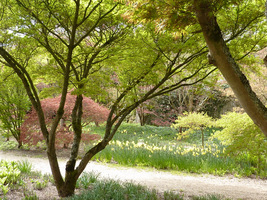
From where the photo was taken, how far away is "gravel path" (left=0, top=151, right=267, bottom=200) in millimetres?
3980

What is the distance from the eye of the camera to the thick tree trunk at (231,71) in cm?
240

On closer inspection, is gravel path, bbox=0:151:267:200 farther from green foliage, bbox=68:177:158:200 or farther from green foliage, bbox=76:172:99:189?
green foliage, bbox=68:177:158:200

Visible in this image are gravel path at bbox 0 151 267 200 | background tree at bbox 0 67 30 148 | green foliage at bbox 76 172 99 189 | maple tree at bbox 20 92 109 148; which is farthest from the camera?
background tree at bbox 0 67 30 148

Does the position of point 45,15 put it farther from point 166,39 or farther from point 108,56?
point 166,39

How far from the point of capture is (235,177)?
5.20 metres

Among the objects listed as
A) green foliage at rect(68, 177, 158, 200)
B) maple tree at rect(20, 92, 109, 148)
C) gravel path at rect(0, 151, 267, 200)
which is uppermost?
maple tree at rect(20, 92, 109, 148)

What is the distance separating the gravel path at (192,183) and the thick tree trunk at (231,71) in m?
1.87

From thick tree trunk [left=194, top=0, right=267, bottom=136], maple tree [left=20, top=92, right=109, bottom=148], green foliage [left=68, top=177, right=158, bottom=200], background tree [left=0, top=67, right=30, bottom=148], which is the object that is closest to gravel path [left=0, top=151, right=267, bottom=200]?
green foliage [left=68, top=177, right=158, bottom=200]

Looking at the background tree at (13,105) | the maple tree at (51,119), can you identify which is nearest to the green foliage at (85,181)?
the maple tree at (51,119)

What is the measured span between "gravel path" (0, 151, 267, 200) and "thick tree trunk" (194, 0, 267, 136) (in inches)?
73.6

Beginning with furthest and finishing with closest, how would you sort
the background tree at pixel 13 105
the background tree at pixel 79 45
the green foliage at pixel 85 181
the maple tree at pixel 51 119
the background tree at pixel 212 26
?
the background tree at pixel 13 105 → the maple tree at pixel 51 119 → the green foliage at pixel 85 181 → the background tree at pixel 79 45 → the background tree at pixel 212 26

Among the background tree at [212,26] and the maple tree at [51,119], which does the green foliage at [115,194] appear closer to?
the background tree at [212,26]

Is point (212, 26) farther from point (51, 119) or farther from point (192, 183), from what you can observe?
point (51, 119)

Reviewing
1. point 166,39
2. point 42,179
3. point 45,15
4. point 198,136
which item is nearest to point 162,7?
point 166,39
